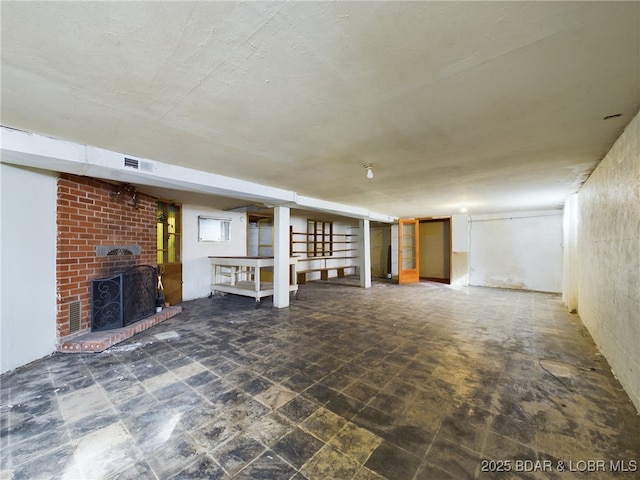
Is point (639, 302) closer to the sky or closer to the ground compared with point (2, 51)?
closer to the ground

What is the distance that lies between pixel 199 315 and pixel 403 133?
13.9 feet

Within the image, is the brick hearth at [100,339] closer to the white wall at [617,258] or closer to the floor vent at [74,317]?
the floor vent at [74,317]

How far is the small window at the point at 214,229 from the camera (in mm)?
5895

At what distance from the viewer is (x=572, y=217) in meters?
4.75

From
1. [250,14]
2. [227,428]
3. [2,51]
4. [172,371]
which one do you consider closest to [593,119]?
[250,14]

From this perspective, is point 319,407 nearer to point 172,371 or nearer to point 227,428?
point 227,428

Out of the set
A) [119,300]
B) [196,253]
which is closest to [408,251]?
[196,253]

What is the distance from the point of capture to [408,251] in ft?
29.1

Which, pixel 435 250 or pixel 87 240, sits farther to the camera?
pixel 435 250

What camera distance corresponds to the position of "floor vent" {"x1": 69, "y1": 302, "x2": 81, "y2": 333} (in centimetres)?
298

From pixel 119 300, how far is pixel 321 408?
10.4 feet

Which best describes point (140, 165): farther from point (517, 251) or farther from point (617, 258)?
point (517, 251)

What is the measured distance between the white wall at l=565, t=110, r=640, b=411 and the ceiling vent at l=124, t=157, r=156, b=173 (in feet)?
14.1

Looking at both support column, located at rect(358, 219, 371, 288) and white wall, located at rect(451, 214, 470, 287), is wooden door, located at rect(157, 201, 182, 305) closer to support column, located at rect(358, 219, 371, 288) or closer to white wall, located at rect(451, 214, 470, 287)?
support column, located at rect(358, 219, 371, 288)
